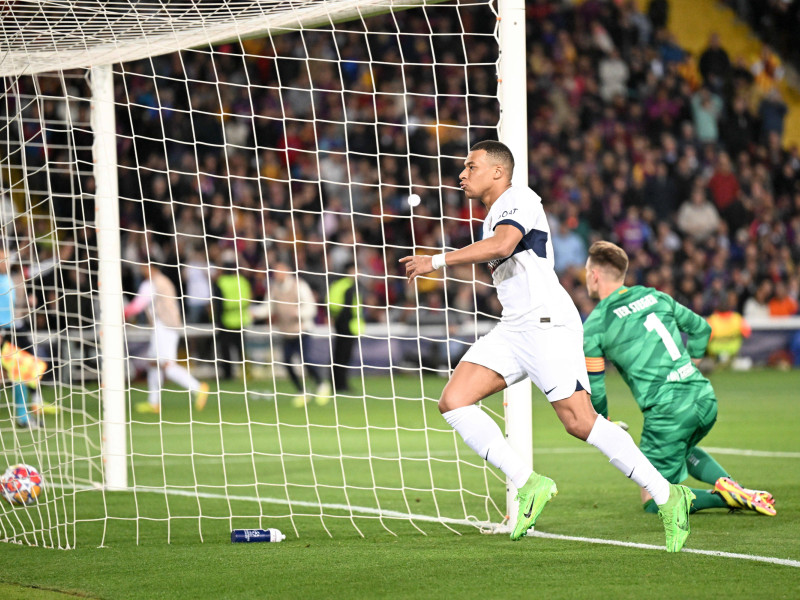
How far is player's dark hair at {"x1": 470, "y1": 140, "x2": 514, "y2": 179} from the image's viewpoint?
5805mm

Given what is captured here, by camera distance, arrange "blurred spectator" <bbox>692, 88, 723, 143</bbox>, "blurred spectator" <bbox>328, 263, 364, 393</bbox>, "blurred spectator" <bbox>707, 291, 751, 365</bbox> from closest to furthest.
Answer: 1. "blurred spectator" <bbox>328, 263, 364, 393</bbox>
2. "blurred spectator" <bbox>707, 291, 751, 365</bbox>
3. "blurred spectator" <bbox>692, 88, 723, 143</bbox>

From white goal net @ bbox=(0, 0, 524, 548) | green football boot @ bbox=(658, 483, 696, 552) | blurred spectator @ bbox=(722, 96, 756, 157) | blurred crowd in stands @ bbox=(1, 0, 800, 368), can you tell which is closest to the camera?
green football boot @ bbox=(658, 483, 696, 552)

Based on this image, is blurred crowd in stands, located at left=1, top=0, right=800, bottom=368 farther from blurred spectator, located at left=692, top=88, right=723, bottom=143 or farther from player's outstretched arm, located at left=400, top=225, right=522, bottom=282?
player's outstretched arm, located at left=400, top=225, right=522, bottom=282

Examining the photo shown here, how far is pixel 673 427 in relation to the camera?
22.3 ft

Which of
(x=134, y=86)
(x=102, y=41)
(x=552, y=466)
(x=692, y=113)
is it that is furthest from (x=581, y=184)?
(x=102, y=41)

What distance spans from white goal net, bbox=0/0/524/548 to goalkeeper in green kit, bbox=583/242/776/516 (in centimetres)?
79

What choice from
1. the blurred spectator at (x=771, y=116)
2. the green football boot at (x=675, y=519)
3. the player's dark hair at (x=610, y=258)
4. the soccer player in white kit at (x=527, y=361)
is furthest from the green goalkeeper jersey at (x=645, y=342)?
the blurred spectator at (x=771, y=116)

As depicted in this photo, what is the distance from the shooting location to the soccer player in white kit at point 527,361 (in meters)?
5.57

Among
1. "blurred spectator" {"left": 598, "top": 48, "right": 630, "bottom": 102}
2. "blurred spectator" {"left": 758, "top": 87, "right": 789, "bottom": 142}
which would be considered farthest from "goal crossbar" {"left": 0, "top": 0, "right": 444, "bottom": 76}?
"blurred spectator" {"left": 758, "top": 87, "right": 789, "bottom": 142}

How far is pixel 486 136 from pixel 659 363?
1518 centimetres

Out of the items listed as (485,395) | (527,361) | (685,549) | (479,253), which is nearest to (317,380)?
(485,395)

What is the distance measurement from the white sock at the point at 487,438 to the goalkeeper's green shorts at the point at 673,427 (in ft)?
4.41

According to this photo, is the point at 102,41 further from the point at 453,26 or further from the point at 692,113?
the point at 692,113

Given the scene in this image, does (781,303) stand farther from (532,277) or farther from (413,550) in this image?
(413,550)
